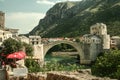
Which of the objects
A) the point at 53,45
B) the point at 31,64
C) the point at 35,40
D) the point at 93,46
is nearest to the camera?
the point at 31,64

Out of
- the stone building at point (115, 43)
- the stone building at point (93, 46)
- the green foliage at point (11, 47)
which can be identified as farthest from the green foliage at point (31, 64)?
the stone building at point (115, 43)

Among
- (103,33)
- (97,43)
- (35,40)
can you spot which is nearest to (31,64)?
(35,40)

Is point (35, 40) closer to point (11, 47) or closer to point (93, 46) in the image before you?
point (93, 46)

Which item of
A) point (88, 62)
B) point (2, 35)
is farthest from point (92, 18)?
point (2, 35)

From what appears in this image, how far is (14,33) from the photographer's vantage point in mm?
97375

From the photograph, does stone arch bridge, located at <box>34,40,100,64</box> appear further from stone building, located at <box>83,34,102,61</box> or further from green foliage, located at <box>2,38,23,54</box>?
green foliage, located at <box>2,38,23,54</box>

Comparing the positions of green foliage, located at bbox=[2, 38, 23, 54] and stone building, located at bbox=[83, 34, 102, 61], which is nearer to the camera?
green foliage, located at bbox=[2, 38, 23, 54]

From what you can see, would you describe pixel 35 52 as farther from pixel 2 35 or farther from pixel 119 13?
pixel 119 13

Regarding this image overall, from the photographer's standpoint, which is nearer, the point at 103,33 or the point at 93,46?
the point at 93,46

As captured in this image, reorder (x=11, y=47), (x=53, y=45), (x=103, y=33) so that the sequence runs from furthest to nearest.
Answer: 1. (x=53, y=45)
2. (x=103, y=33)
3. (x=11, y=47)

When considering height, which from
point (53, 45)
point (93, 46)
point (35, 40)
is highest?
point (35, 40)

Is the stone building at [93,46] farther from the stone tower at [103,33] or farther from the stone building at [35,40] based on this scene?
the stone building at [35,40]

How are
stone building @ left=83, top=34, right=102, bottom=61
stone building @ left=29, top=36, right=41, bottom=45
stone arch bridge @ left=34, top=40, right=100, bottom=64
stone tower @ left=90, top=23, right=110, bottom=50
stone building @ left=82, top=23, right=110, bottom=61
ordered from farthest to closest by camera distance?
stone tower @ left=90, top=23, right=110, bottom=50, stone building @ left=83, top=34, right=102, bottom=61, stone building @ left=82, top=23, right=110, bottom=61, stone building @ left=29, top=36, right=41, bottom=45, stone arch bridge @ left=34, top=40, right=100, bottom=64

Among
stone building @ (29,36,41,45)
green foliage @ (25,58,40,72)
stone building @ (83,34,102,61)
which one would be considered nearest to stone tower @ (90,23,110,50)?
stone building @ (83,34,102,61)
